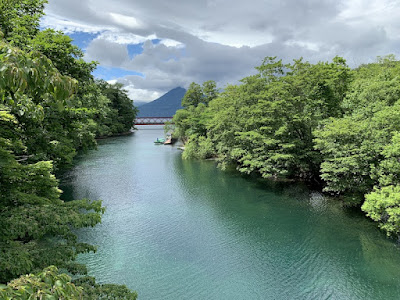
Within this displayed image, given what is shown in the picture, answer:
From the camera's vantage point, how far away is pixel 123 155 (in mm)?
36969

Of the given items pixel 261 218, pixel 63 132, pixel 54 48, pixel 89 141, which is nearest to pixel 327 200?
pixel 261 218

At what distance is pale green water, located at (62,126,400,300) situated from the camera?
9500mm

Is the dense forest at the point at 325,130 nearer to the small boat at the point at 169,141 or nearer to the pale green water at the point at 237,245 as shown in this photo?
the pale green water at the point at 237,245

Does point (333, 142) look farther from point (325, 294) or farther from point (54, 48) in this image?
point (54, 48)

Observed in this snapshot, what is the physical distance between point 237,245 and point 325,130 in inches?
371

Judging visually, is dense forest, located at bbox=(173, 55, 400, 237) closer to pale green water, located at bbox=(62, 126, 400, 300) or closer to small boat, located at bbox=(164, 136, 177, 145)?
pale green water, located at bbox=(62, 126, 400, 300)

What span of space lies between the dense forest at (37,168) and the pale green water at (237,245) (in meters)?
3.08

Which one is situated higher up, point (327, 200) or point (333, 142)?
point (333, 142)

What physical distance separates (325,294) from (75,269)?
776cm

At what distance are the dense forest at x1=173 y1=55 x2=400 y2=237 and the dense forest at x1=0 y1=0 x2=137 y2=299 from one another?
11.4m

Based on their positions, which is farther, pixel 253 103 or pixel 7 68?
pixel 253 103

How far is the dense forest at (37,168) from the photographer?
5.67 ft

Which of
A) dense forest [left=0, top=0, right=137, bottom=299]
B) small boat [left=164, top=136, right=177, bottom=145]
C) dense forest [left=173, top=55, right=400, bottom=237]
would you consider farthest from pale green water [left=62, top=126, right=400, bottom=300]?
small boat [left=164, top=136, right=177, bottom=145]

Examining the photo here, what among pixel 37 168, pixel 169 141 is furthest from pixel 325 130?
pixel 169 141
